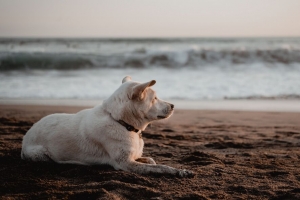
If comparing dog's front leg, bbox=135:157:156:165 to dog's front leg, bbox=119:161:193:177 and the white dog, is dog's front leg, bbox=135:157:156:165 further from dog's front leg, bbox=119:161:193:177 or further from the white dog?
dog's front leg, bbox=119:161:193:177

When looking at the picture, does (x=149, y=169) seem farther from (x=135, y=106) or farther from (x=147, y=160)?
(x=135, y=106)

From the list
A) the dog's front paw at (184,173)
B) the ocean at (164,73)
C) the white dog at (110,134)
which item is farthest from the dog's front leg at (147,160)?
the ocean at (164,73)

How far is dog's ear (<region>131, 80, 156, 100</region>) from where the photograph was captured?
4.36 metres

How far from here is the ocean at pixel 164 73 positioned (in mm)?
12672

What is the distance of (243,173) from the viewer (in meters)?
4.55

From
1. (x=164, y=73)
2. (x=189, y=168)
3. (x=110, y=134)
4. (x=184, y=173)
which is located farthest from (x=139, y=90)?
(x=164, y=73)

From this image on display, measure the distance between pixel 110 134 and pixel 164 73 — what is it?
44.7 feet

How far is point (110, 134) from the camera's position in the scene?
4535 mm

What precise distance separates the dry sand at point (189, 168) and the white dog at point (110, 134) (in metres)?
0.13

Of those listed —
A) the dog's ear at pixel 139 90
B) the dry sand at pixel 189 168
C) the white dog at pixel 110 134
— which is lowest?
the dry sand at pixel 189 168

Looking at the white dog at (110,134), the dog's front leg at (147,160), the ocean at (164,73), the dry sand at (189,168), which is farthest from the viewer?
the ocean at (164,73)

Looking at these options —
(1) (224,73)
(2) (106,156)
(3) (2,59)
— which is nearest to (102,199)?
(2) (106,156)

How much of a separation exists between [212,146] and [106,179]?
253 cm

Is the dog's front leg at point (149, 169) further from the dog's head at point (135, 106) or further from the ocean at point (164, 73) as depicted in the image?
the ocean at point (164, 73)
